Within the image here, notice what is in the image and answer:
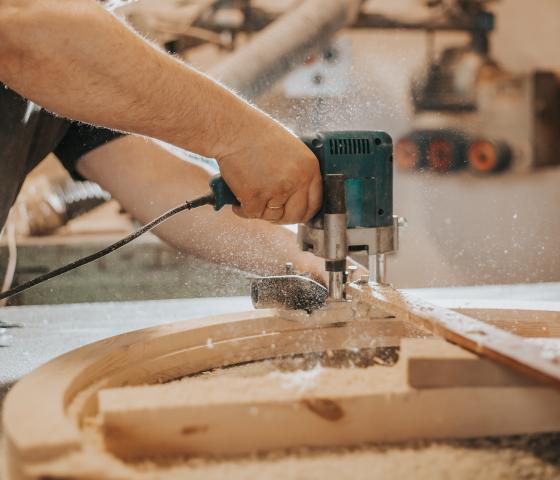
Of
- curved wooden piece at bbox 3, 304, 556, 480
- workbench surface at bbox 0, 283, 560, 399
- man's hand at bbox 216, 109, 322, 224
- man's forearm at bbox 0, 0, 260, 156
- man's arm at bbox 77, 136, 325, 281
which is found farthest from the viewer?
man's arm at bbox 77, 136, 325, 281

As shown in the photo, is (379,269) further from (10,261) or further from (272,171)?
(10,261)

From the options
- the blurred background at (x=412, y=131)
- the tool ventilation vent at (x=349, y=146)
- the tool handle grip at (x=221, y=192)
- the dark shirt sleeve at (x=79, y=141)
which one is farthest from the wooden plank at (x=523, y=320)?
the blurred background at (x=412, y=131)

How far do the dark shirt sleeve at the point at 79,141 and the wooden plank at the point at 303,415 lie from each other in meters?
1.13

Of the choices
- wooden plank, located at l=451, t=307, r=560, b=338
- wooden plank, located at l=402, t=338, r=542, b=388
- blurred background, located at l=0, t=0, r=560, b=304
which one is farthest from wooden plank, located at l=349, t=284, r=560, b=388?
blurred background, located at l=0, t=0, r=560, b=304

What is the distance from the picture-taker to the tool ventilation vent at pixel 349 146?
111 centimetres

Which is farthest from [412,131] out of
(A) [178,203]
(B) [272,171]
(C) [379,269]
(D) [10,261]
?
(B) [272,171]

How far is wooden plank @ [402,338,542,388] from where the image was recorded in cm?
66

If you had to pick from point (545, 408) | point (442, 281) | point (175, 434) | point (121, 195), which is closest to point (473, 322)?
point (545, 408)

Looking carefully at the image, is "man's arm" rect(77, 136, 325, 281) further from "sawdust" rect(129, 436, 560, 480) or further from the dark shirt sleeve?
"sawdust" rect(129, 436, 560, 480)

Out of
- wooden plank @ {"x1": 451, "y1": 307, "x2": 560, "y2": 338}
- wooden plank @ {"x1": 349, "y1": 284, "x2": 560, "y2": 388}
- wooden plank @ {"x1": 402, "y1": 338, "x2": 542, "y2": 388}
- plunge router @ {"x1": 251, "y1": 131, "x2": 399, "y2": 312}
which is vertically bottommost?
wooden plank @ {"x1": 451, "y1": 307, "x2": 560, "y2": 338}

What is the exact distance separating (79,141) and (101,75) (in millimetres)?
878

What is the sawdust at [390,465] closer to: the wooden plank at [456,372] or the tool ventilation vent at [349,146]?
the wooden plank at [456,372]

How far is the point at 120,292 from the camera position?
102 inches

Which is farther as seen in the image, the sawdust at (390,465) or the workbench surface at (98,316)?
the workbench surface at (98,316)
